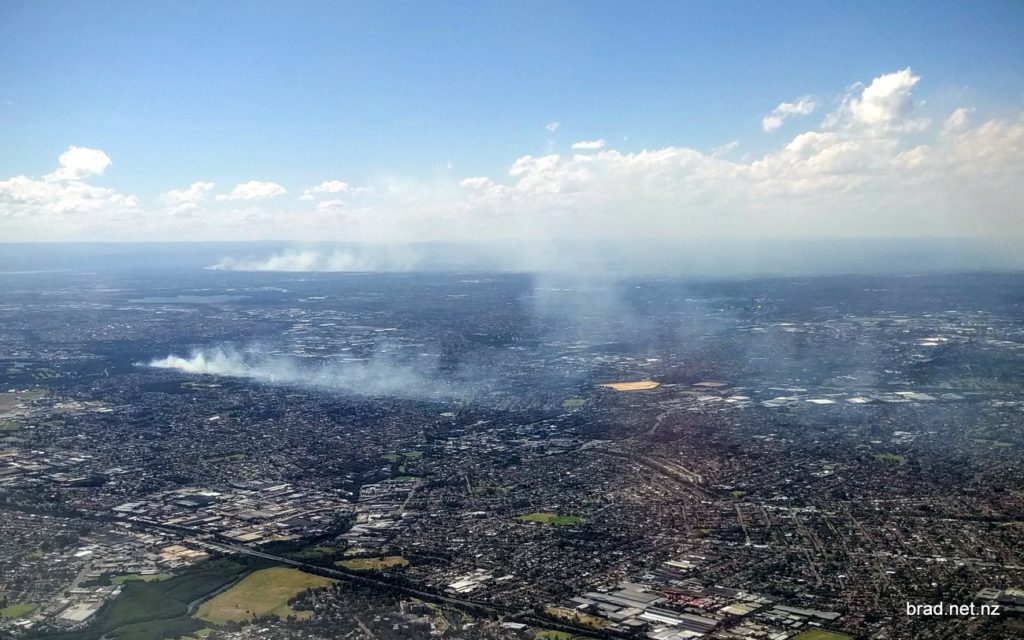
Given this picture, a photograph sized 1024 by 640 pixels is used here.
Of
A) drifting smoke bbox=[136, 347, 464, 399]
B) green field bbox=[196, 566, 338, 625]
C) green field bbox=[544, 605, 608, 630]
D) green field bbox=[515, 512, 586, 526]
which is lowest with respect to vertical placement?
green field bbox=[196, 566, 338, 625]

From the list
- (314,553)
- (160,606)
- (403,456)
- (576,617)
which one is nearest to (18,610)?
(160,606)

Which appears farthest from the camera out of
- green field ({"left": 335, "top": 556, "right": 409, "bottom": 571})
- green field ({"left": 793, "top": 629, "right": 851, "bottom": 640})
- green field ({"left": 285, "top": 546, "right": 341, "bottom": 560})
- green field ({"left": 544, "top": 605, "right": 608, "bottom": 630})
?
green field ({"left": 285, "top": 546, "right": 341, "bottom": 560})

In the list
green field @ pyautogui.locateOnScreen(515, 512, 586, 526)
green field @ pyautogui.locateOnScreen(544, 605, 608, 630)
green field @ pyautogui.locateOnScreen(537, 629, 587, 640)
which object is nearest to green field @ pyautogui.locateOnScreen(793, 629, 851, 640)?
green field @ pyautogui.locateOnScreen(544, 605, 608, 630)

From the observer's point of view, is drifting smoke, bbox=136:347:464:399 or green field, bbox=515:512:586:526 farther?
drifting smoke, bbox=136:347:464:399

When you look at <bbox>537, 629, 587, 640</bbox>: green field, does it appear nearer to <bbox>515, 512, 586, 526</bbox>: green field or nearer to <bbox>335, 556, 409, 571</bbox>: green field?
<bbox>335, 556, 409, 571</bbox>: green field

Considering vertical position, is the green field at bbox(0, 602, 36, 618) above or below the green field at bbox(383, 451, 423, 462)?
below

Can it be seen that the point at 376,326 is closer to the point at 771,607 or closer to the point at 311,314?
the point at 311,314

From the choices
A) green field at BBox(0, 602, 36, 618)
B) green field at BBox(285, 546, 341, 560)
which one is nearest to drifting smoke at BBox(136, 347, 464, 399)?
green field at BBox(285, 546, 341, 560)

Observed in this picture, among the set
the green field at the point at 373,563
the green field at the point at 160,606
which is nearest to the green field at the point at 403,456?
the green field at the point at 373,563

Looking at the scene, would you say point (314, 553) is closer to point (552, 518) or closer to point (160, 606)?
point (160, 606)

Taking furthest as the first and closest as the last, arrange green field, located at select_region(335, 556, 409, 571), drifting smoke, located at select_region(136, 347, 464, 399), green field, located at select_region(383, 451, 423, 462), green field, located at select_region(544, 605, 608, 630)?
drifting smoke, located at select_region(136, 347, 464, 399) < green field, located at select_region(383, 451, 423, 462) < green field, located at select_region(335, 556, 409, 571) < green field, located at select_region(544, 605, 608, 630)
